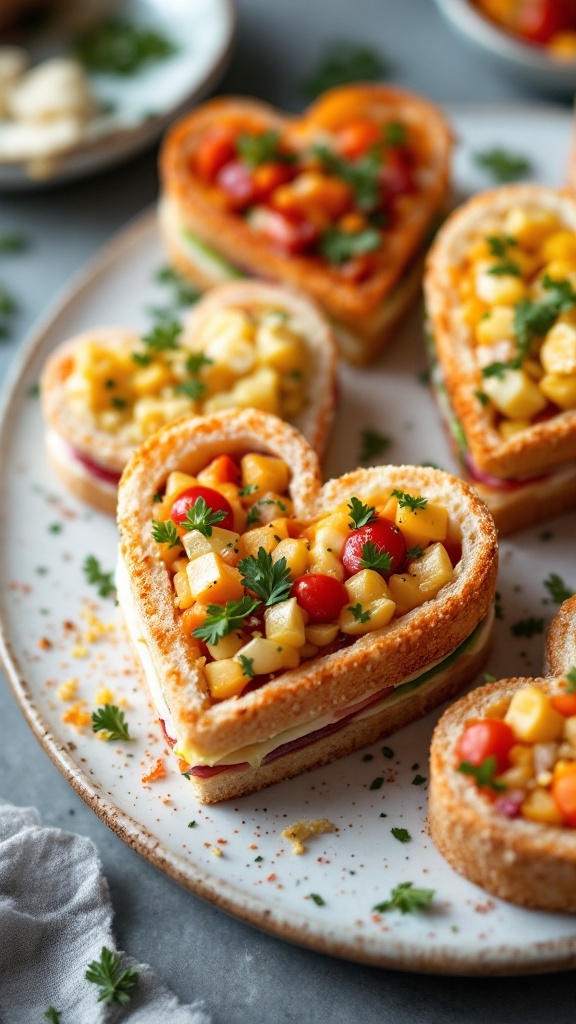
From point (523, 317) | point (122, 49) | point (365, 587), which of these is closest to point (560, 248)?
point (523, 317)

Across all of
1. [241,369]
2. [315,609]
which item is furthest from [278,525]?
[241,369]

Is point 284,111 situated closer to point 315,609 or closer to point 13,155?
point 13,155

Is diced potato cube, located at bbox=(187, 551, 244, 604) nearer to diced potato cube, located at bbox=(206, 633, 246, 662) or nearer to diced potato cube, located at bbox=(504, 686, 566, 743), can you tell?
diced potato cube, located at bbox=(206, 633, 246, 662)

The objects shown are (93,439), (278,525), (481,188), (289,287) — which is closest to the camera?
(278,525)

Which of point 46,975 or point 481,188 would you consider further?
point 481,188

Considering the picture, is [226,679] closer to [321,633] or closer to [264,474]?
[321,633]
